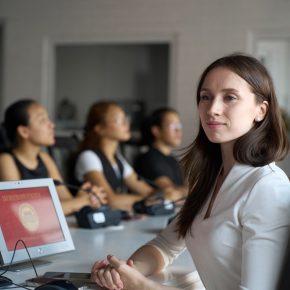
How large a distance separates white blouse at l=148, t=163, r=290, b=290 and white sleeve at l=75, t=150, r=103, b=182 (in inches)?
72.3

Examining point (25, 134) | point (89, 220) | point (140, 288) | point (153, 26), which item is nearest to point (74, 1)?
point (153, 26)

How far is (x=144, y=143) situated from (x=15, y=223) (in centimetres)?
254

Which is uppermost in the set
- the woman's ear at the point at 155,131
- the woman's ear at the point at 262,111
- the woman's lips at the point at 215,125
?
the woman's ear at the point at 262,111

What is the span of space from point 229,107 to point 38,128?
1641 mm

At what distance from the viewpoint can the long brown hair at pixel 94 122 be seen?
336 cm

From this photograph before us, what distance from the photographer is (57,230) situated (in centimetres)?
163

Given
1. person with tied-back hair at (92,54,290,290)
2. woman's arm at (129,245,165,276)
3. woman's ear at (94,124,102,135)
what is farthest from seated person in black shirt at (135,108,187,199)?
person with tied-back hair at (92,54,290,290)

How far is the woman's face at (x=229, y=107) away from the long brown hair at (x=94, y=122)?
6.85ft

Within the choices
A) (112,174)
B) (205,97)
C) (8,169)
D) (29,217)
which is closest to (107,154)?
(112,174)

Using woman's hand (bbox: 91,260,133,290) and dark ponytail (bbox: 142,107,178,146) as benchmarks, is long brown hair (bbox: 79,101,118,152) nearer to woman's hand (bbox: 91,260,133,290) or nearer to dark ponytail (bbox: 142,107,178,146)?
dark ponytail (bbox: 142,107,178,146)

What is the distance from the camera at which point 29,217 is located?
5.16 ft

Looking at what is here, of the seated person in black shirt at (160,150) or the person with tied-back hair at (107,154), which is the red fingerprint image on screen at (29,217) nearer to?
the person with tied-back hair at (107,154)

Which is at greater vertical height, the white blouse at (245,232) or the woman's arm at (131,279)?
the white blouse at (245,232)

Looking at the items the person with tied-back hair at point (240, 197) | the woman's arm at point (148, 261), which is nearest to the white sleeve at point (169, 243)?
the woman's arm at point (148, 261)
